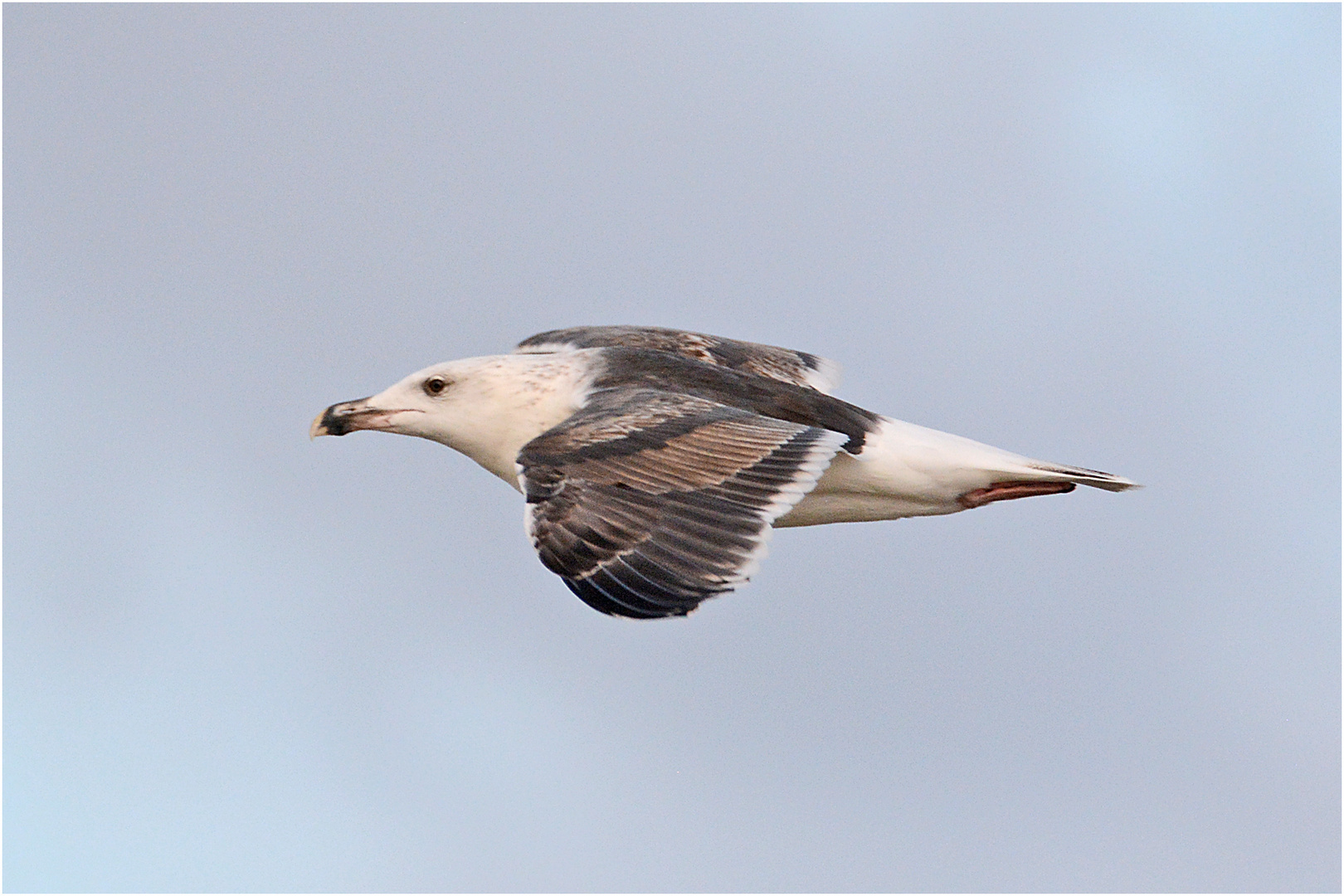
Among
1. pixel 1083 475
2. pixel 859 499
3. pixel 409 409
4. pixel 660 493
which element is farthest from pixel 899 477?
pixel 409 409

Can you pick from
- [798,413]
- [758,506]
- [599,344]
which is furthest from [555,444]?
[599,344]

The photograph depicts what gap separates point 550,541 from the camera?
816cm

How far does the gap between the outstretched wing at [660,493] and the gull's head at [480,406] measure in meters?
0.83

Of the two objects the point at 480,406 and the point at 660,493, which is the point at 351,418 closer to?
the point at 480,406

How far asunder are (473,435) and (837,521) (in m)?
2.47

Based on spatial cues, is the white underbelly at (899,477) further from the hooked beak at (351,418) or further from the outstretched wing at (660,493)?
the hooked beak at (351,418)

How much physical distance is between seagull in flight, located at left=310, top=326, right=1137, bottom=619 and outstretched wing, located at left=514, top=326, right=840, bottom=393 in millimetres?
24

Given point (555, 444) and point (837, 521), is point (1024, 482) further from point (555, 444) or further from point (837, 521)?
point (555, 444)

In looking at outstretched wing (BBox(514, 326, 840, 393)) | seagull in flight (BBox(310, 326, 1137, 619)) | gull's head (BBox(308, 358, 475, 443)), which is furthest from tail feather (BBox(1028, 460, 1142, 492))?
gull's head (BBox(308, 358, 475, 443))

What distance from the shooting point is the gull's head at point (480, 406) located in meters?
10.3

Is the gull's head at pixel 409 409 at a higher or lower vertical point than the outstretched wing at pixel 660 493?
higher

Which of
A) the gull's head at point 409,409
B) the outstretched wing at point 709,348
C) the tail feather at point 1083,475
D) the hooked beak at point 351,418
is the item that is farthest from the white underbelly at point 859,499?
the hooked beak at point 351,418

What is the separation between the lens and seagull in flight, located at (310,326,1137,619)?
8039 millimetres

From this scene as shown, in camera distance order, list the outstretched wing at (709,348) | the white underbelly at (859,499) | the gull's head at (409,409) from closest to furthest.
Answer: the white underbelly at (859,499) < the gull's head at (409,409) < the outstretched wing at (709,348)
